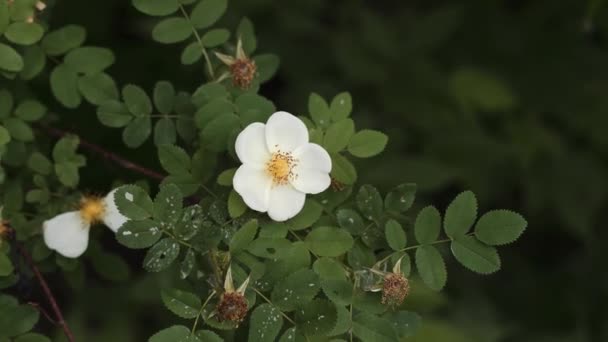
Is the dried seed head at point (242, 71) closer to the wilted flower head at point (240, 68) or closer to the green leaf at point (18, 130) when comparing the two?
the wilted flower head at point (240, 68)

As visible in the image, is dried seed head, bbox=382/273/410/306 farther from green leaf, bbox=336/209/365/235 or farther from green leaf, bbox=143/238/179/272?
green leaf, bbox=143/238/179/272

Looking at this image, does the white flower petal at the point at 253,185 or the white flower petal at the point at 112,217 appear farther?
the white flower petal at the point at 112,217

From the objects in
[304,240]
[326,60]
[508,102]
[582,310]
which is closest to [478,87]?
[508,102]

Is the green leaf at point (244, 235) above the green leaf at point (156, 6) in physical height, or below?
below

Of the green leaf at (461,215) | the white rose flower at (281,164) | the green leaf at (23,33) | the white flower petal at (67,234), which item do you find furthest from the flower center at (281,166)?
the green leaf at (23,33)

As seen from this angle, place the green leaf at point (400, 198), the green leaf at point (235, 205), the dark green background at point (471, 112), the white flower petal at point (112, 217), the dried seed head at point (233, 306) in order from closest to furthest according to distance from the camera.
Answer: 1. the dried seed head at point (233, 306)
2. the green leaf at point (235, 205)
3. the green leaf at point (400, 198)
4. the white flower petal at point (112, 217)
5. the dark green background at point (471, 112)

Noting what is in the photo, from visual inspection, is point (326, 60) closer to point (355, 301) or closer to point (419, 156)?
point (419, 156)

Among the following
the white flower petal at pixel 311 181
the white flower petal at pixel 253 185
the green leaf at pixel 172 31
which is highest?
the green leaf at pixel 172 31

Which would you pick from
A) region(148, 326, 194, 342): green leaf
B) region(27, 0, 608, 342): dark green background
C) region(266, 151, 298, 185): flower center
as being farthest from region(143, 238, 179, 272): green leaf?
region(27, 0, 608, 342): dark green background
